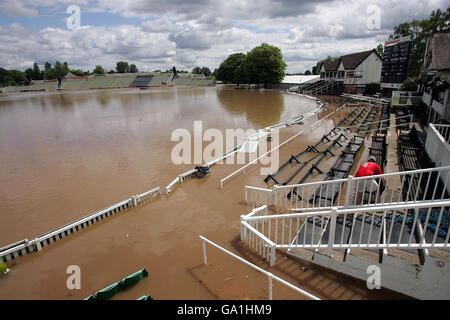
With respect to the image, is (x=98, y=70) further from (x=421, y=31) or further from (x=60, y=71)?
(x=421, y=31)

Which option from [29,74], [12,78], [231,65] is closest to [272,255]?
[231,65]

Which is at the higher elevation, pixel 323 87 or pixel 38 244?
pixel 323 87

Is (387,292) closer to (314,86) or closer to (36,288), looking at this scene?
(36,288)

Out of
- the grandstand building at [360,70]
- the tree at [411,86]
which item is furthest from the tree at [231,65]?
the tree at [411,86]

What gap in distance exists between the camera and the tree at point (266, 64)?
66.7 m

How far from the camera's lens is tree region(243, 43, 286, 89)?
66688 millimetres

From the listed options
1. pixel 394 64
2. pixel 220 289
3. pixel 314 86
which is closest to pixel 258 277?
pixel 220 289

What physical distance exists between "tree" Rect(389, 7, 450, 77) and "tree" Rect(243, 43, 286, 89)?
1164 inches

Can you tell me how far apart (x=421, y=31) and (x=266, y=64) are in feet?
120

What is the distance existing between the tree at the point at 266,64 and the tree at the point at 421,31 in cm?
2958

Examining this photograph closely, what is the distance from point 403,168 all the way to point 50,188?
1408cm

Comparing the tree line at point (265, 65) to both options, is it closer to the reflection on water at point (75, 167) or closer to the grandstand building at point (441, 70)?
the reflection on water at point (75, 167)

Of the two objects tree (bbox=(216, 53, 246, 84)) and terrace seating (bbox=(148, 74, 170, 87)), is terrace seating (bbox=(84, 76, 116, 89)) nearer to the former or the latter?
terrace seating (bbox=(148, 74, 170, 87))

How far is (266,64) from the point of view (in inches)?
2648
